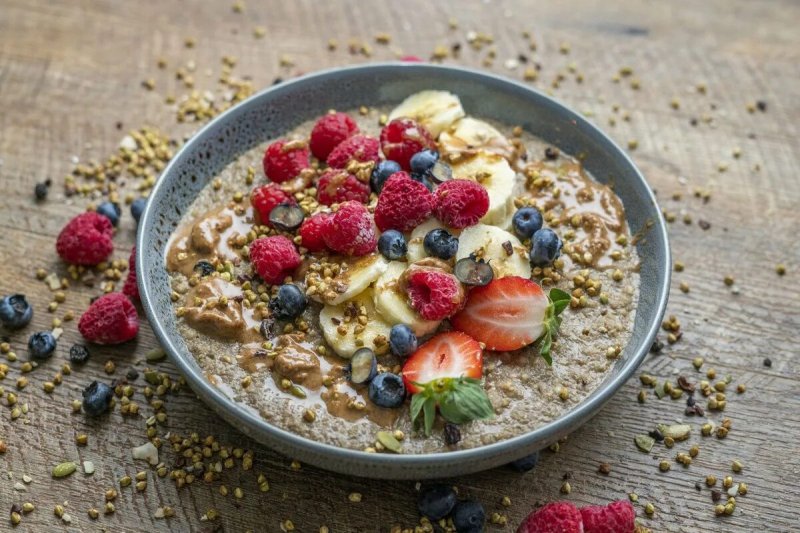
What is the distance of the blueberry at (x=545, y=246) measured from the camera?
2.55 m

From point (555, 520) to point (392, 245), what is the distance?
2.89 feet

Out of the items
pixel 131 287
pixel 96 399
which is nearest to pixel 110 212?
pixel 131 287

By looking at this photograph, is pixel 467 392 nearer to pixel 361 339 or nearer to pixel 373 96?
pixel 361 339

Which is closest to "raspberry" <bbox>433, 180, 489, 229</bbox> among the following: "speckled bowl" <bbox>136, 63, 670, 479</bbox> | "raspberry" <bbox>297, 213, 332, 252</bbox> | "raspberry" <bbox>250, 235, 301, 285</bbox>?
"raspberry" <bbox>297, 213, 332, 252</bbox>

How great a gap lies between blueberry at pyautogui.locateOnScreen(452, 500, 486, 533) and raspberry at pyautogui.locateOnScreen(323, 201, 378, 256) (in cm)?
78

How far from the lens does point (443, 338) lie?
239 centimetres

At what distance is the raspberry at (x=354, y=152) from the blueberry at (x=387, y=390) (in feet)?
2.53

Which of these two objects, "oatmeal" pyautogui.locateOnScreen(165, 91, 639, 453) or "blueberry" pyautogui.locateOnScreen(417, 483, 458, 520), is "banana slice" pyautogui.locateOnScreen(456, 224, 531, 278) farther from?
"blueberry" pyautogui.locateOnScreen(417, 483, 458, 520)

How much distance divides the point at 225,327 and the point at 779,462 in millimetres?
1700

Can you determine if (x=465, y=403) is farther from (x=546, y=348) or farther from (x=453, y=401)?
(x=546, y=348)

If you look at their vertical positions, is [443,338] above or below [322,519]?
above

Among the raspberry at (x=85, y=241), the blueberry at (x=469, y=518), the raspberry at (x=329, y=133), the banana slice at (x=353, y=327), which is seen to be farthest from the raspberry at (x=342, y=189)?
the blueberry at (x=469, y=518)

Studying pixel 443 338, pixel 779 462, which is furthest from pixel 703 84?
pixel 443 338

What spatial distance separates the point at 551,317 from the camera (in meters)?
2.40
